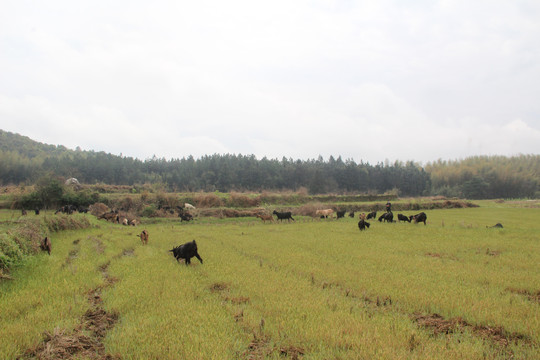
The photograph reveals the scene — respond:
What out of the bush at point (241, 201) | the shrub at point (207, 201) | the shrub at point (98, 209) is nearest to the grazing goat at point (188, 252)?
the shrub at point (98, 209)

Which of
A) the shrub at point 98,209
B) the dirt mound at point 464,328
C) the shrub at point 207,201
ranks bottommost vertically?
the shrub at point 98,209

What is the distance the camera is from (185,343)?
423 cm

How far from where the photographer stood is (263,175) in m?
78.8

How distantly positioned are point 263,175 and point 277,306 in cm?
7315

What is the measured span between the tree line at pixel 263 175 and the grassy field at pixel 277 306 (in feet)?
194

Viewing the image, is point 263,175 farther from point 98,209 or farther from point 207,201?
point 98,209

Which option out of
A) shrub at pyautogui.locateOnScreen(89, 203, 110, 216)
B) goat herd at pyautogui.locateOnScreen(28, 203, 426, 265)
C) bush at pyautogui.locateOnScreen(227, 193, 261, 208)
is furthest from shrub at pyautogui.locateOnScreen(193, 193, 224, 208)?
shrub at pyautogui.locateOnScreen(89, 203, 110, 216)

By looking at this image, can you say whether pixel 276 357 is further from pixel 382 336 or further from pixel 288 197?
pixel 288 197

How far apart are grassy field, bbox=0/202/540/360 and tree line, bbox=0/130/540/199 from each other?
5900cm

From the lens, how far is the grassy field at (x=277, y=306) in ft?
13.6

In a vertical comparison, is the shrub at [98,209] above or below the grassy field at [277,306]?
below


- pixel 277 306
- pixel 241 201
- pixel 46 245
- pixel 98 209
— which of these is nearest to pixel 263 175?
pixel 241 201

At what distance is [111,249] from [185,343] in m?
9.96

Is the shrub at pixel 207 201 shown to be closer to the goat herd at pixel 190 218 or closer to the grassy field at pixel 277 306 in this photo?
the goat herd at pixel 190 218
